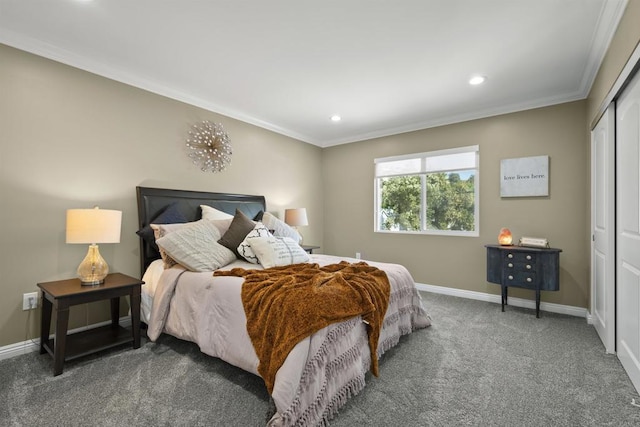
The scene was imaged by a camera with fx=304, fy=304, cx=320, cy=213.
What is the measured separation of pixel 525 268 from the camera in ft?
10.9

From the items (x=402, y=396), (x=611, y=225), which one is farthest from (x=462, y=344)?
(x=611, y=225)

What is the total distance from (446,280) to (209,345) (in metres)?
3.36

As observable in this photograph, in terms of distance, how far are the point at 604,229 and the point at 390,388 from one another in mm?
2311

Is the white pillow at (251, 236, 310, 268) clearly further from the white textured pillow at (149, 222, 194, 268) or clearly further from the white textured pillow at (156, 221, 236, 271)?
the white textured pillow at (149, 222, 194, 268)

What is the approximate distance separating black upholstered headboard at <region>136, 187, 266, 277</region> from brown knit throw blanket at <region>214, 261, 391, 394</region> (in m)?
1.36

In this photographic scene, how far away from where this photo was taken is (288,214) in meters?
4.57

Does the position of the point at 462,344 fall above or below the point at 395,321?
below

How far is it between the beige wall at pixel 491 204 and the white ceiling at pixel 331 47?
1.14ft

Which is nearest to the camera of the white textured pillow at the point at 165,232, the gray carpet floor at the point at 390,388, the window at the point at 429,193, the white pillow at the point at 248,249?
the gray carpet floor at the point at 390,388

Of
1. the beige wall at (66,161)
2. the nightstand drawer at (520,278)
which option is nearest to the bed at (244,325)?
the beige wall at (66,161)

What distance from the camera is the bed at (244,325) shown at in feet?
5.21

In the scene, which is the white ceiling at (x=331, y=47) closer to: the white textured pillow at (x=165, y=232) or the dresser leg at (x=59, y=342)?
the white textured pillow at (x=165, y=232)

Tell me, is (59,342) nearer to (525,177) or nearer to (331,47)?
(331,47)

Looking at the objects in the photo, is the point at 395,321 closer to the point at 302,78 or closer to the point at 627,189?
the point at 627,189
